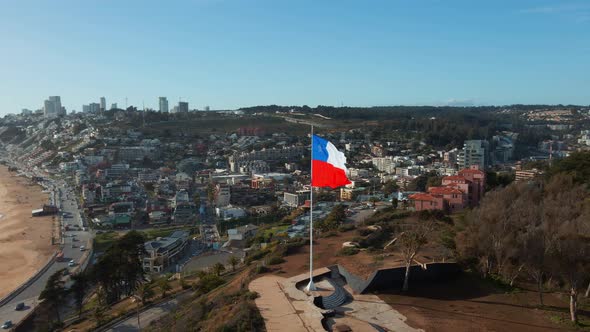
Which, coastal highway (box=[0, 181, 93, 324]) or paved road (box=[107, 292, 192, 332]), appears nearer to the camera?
paved road (box=[107, 292, 192, 332])

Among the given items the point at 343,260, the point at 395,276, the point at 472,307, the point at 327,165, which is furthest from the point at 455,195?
the point at 327,165

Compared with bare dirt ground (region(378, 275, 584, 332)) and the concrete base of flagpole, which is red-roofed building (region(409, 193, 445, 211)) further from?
the concrete base of flagpole

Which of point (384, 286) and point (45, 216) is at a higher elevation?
point (384, 286)

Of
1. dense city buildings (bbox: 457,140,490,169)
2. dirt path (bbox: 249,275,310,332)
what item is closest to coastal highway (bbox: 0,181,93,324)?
dirt path (bbox: 249,275,310,332)

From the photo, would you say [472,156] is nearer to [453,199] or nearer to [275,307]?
[453,199]

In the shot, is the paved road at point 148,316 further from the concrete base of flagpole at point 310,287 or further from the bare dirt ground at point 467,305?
the concrete base of flagpole at point 310,287

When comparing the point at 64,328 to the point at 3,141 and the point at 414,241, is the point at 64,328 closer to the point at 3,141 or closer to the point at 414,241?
the point at 414,241

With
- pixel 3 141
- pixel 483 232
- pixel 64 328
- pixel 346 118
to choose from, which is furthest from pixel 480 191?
pixel 3 141

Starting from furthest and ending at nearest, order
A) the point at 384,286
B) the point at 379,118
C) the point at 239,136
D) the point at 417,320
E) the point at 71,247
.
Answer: the point at 379,118, the point at 239,136, the point at 71,247, the point at 384,286, the point at 417,320
